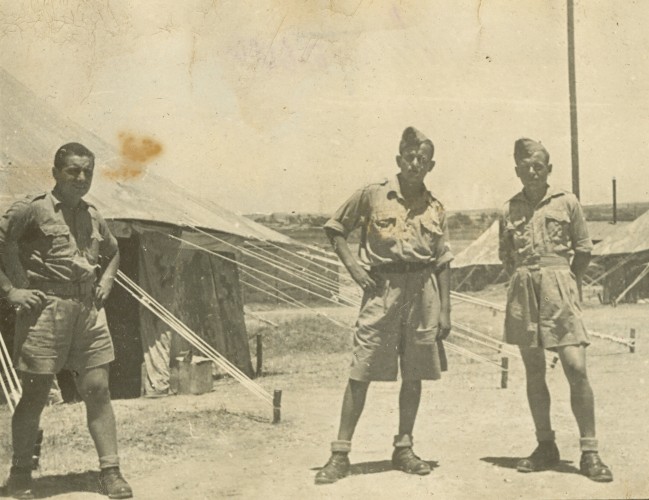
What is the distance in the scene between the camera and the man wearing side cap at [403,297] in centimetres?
466

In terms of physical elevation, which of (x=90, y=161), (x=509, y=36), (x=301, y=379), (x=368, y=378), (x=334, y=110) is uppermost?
(x=509, y=36)

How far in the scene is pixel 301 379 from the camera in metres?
8.66

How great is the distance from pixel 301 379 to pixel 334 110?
3.37 m

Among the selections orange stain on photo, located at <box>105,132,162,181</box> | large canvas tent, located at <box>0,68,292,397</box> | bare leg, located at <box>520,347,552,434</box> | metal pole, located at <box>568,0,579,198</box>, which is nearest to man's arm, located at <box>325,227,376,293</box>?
bare leg, located at <box>520,347,552,434</box>

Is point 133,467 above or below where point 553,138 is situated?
below

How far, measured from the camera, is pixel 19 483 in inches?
Result: 170

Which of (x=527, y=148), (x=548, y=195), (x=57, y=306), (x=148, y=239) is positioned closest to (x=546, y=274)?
(x=548, y=195)

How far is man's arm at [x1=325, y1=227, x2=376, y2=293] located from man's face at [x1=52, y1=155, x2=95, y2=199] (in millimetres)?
1242

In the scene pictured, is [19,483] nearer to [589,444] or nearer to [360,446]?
[360,446]

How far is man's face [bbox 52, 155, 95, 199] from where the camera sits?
14.2 ft

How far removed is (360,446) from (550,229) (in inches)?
65.2

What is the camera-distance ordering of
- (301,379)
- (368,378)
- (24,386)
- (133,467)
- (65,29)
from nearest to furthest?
(24,386) → (368,378) → (133,467) → (65,29) → (301,379)

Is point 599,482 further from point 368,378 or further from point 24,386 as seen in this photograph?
point 24,386

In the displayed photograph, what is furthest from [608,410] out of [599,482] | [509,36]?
[509,36]
